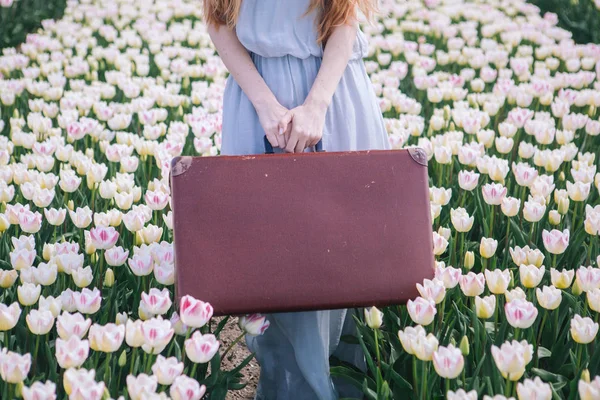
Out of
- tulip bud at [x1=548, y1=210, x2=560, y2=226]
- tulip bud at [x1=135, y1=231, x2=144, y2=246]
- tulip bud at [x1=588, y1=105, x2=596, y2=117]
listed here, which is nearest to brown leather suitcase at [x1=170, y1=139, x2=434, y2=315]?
tulip bud at [x1=135, y1=231, x2=144, y2=246]

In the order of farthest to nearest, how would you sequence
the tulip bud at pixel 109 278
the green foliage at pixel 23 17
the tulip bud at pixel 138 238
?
the green foliage at pixel 23 17, the tulip bud at pixel 138 238, the tulip bud at pixel 109 278

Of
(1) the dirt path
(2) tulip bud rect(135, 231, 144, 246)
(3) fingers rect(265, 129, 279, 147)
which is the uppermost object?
(3) fingers rect(265, 129, 279, 147)

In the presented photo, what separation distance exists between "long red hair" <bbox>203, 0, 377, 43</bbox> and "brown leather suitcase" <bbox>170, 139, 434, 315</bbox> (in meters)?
0.42

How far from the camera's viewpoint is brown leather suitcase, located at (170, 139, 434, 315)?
1734 mm

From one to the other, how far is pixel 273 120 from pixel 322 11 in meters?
0.36

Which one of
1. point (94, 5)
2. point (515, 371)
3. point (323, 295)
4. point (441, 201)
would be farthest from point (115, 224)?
point (94, 5)

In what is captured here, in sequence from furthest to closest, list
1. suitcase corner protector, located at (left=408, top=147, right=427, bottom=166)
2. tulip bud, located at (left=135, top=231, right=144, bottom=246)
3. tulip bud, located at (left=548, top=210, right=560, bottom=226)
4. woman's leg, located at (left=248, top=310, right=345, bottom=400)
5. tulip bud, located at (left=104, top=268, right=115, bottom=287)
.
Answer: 1. tulip bud, located at (left=548, top=210, right=560, bottom=226)
2. tulip bud, located at (left=135, top=231, right=144, bottom=246)
3. tulip bud, located at (left=104, top=268, right=115, bottom=287)
4. woman's leg, located at (left=248, top=310, right=345, bottom=400)
5. suitcase corner protector, located at (left=408, top=147, right=427, bottom=166)

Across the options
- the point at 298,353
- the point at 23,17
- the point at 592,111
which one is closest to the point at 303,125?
the point at 298,353

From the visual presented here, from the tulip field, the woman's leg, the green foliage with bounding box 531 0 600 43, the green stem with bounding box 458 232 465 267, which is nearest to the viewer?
the tulip field

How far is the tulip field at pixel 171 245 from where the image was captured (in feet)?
5.45

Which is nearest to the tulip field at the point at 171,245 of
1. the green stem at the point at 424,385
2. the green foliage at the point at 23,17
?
the green stem at the point at 424,385

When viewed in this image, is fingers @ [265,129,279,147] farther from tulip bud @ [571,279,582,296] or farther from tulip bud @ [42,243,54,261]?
tulip bud @ [571,279,582,296]

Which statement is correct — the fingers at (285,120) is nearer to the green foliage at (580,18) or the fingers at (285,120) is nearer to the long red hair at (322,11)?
the long red hair at (322,11)

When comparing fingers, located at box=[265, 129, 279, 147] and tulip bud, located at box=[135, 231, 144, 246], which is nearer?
fingers, located at box=[265, 129, 279, 147]
